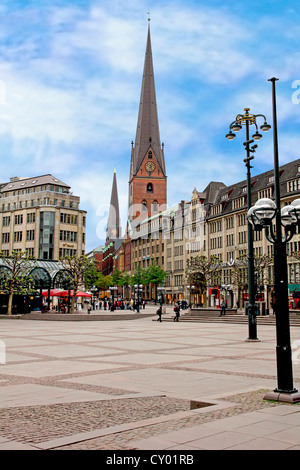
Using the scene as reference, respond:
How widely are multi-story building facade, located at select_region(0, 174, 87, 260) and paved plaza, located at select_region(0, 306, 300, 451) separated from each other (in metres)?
79.8

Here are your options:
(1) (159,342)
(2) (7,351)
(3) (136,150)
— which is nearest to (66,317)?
(1) (159,342)

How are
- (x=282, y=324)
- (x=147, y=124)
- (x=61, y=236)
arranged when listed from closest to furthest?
1. (x=282, y=324)
2. (x=61, y=236)
3. (x=147, y=124)

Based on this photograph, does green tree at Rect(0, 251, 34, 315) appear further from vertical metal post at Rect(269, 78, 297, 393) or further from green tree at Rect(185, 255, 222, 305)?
vertical metal post at Rect(269, 78, 297, 393)

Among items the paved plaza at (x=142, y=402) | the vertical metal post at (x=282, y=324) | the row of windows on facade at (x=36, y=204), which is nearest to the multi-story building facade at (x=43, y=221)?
the row of windows on facade at (x=36, y=204)

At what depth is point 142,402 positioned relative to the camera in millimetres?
8984

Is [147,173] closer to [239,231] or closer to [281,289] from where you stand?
[239,231]

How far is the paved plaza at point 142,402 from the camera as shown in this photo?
6.10 m

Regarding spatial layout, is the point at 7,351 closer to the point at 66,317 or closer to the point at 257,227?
the point at 257,227

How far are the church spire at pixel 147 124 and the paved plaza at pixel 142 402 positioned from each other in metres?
132

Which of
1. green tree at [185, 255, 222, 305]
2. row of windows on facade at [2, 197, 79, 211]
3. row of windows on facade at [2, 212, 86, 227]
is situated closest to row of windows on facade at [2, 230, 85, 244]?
row of windows on facade at [2, 212, 86, 227]

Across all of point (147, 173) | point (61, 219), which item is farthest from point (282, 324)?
point (147, 173)

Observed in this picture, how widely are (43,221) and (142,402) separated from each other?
298 ft
